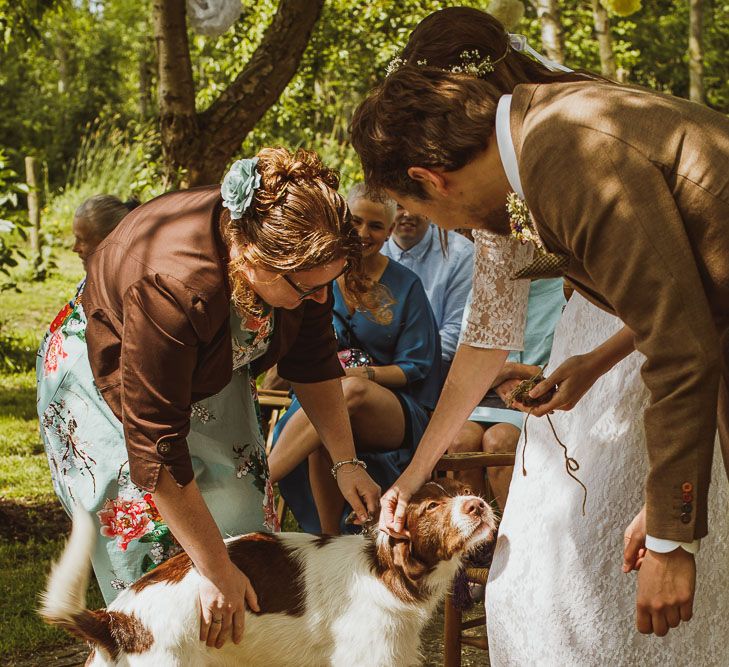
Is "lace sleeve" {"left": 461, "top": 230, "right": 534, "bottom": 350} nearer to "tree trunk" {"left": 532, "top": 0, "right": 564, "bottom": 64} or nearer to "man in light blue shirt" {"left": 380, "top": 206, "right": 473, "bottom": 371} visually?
"man in light blue shirt" {"left": 380, "top": 206, "right": 473, "bottom": 371}

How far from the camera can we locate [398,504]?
106 inches

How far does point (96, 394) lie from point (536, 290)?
2.69m

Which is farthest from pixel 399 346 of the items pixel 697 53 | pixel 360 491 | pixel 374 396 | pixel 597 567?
pixel 697 53

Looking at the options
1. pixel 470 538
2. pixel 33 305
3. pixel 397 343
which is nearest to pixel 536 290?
pixel 397 343

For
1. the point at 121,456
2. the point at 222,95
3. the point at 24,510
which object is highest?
the point at 222,95

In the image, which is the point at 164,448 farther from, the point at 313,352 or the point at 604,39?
the point at 604,39

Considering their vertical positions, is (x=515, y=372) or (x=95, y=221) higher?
(x=95, y=221)

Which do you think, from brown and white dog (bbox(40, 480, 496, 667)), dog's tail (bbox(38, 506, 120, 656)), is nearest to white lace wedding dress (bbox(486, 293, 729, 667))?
brown and white dog (bbox(40, 480, 496, 667))

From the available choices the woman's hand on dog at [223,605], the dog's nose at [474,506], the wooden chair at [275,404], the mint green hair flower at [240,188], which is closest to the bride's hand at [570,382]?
the dog's nose at [474,506]

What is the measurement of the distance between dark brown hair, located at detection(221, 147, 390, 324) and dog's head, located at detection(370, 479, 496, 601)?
2.52ft

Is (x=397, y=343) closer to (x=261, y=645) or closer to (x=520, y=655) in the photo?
(x=261, y=645)

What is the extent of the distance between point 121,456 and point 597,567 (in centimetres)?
134

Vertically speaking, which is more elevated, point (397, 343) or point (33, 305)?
point (397, 343)

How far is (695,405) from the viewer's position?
1.63 meters
